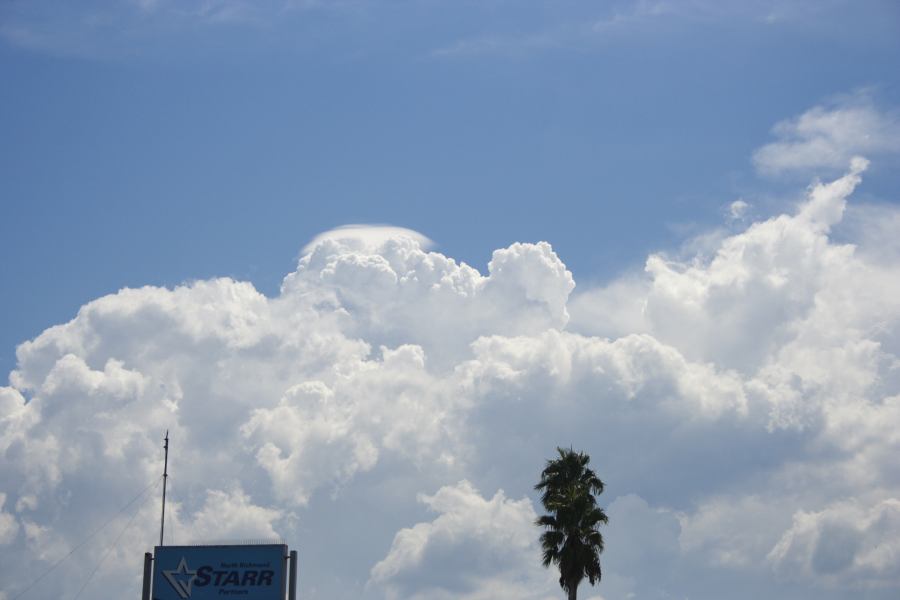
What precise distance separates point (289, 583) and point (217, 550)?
500 cm

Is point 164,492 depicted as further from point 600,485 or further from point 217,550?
point 600,485

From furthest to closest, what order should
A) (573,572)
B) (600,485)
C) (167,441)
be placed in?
(167,441) → (600,485) → (573,572)

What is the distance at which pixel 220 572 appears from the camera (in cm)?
5356

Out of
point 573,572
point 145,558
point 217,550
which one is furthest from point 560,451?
point 145,558

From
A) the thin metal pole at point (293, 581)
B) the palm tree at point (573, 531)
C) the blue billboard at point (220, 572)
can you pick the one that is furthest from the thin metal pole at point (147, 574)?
the palm tree at point (573, 531)

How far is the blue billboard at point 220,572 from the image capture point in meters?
52.9

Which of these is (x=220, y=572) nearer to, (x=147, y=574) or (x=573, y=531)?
(x=147, y=574)

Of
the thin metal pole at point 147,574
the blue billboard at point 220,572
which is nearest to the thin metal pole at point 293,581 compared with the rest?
the blue billboard at point 220,572

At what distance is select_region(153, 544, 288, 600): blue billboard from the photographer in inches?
2083

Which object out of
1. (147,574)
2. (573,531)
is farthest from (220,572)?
(573,531)

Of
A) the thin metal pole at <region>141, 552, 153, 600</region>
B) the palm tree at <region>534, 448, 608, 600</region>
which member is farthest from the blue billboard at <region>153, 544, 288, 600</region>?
the palm tree at <region>534, 448, 608, 600</region>

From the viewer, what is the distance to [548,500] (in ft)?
167

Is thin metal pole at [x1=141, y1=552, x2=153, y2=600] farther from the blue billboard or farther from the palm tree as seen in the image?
the palm tree

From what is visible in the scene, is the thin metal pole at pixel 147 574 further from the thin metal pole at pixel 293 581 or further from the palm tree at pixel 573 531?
the palm tree at pixel 573 531
